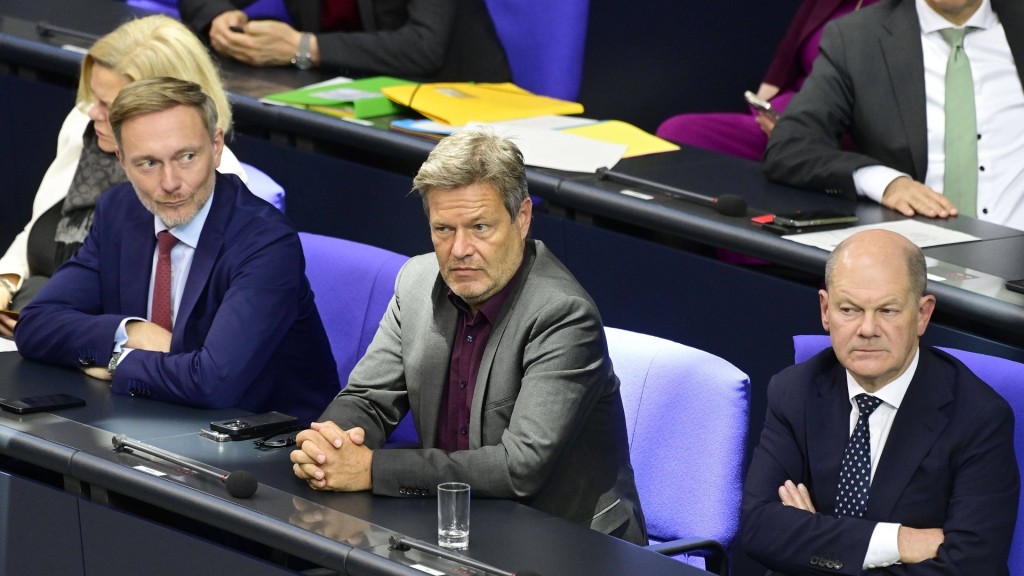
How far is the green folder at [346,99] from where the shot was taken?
4480mm

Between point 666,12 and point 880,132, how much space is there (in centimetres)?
217

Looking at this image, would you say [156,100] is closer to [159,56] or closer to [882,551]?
[159,56]

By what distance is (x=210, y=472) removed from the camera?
2447 millimetres

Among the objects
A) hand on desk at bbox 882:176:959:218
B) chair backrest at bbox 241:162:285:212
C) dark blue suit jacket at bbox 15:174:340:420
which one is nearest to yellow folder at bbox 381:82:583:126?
chair backrest at bbox 241:162:285:212

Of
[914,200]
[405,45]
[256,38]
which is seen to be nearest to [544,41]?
[405,45]

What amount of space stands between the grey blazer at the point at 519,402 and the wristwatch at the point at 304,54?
232 centimetres

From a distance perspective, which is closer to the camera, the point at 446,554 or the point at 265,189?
the point at 446,554

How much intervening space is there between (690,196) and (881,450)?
1.18 metres

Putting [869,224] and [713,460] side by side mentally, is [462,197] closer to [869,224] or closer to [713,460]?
[713,460]

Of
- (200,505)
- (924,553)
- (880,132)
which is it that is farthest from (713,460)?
(880,132)

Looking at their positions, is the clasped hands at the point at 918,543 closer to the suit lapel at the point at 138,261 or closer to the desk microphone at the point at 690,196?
the desk microphone at the point at 690,196

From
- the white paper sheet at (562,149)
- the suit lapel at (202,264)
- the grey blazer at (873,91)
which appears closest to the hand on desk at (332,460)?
the suit lapel at (202,264)

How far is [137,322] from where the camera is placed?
314 cm

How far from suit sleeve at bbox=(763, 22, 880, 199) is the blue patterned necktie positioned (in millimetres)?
1262
